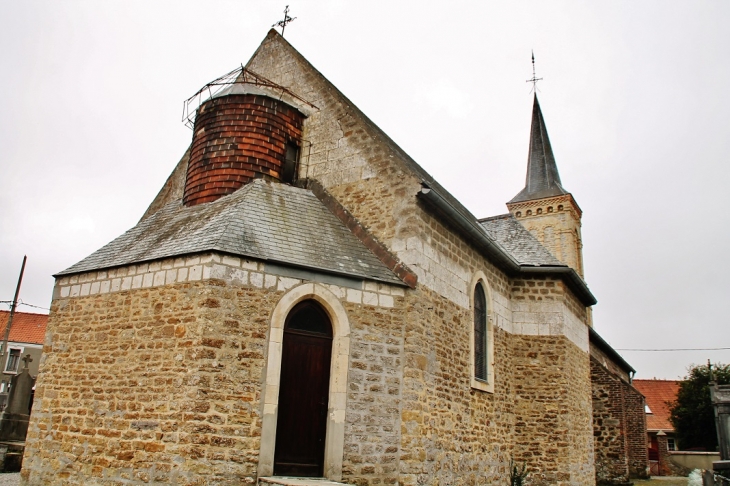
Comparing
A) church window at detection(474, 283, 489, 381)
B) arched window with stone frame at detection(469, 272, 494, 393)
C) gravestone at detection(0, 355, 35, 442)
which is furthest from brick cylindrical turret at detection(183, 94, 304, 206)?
gravestone at detection(0, 355, 35, 442)

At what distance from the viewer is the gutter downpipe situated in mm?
9953

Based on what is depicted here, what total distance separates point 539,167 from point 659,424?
731 inches

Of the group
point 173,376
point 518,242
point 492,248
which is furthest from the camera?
point 518,242

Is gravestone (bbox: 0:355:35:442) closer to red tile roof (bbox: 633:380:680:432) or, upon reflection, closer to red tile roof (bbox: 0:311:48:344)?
red tile roof (bbox: 0:311:48:344)

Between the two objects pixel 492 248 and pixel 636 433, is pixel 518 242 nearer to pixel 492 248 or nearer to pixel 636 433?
pixel 492 248

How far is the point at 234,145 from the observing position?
1066 centimetres

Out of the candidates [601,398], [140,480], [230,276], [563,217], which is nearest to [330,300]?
[230,276]

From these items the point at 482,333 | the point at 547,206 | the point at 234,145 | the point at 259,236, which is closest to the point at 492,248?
the point at 482,333

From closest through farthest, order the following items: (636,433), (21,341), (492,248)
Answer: (492,248) → (636,433) → (21,341)

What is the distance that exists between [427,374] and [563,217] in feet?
83.6

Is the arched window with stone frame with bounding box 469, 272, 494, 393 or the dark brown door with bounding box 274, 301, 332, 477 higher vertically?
the arched window with stone frame with bounding box 469, 272, 494, 393

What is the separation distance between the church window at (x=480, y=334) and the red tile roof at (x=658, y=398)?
30.8m

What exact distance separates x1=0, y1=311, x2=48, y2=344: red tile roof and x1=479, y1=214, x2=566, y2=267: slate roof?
27784mm

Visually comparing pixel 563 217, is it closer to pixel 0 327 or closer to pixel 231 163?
pixel 231 163
